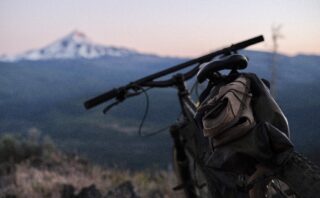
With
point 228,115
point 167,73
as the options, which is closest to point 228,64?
point 228,115

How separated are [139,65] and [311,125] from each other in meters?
82.1

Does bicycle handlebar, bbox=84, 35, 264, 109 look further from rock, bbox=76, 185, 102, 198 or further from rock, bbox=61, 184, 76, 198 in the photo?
rock, bbox=61, 184, 76, 198

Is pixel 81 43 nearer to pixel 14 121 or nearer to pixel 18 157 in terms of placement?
pixel 14 121

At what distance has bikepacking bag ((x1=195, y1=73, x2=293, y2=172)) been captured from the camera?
80.0 inches

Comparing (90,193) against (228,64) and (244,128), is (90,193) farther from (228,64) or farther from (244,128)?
(244,128)

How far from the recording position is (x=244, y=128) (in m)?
2.07

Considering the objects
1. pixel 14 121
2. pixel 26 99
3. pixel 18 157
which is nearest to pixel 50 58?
pixel 26 99

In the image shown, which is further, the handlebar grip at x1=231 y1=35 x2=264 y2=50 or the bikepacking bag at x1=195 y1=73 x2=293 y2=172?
the handlebar grip at x1=231 y1=35 x2=264 y2=50

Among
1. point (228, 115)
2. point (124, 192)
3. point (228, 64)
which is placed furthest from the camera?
point (124, 192)

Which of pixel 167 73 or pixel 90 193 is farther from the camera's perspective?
pixel 90 193

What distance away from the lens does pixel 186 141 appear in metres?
4.00

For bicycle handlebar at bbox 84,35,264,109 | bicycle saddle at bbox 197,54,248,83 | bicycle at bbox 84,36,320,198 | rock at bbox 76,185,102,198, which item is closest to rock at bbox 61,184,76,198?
rock at bbox 76,185,102,198

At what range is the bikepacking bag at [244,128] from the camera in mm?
2033

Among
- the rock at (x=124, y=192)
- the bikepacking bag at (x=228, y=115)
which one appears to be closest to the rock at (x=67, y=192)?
the rock at (x=124, y=192)
